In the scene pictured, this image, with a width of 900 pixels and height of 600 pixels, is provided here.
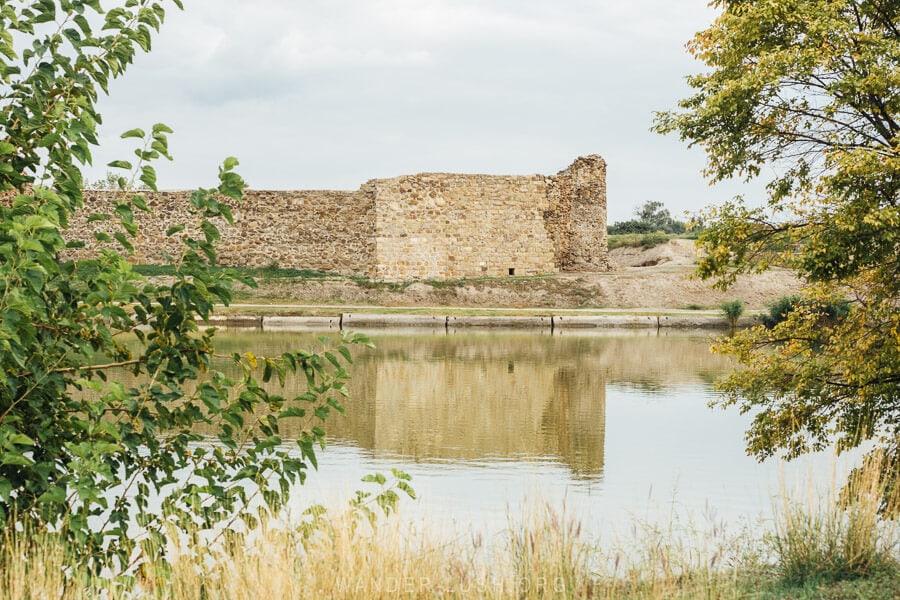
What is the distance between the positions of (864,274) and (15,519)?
27.0ft

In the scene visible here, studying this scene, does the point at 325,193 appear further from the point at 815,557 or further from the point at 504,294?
the point at 815,557

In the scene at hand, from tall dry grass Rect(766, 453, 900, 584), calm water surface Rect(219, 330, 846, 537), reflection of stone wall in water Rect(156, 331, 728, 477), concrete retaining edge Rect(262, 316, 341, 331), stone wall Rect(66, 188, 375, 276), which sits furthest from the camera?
stone wall Rect(66, 188, 375, 276)

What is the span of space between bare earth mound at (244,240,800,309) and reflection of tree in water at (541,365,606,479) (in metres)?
17.6

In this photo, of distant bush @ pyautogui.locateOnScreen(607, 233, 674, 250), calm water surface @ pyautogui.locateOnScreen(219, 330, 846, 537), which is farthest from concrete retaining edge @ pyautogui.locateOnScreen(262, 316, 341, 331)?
distant bush @ pyautogui.locateOnScreen(607, 233, 674, 250)

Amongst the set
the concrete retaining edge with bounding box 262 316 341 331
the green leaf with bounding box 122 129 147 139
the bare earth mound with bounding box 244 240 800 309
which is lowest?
the concrete retaining edge with bounding box 262 316 341 331

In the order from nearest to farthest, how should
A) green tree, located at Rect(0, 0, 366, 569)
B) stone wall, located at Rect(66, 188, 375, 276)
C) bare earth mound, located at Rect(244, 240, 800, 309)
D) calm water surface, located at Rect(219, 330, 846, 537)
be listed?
green tree, located at Rect(0, 0, 366, 569) → calm water surface, located at Rect(219, 330, 846, 537) → bare earth mound, located at Rect(244, 240, 800, 309) → stone wall, located at Rect(66, 188, 375, 276)

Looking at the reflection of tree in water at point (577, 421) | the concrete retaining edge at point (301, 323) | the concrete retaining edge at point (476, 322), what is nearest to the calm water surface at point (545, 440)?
the reflection of tree in water at point (577, 421)

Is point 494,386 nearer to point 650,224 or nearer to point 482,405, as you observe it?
point 482,405

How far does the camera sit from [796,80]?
9.39m

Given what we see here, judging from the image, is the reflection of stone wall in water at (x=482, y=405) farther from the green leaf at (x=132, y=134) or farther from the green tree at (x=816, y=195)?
the green leaf at (x=132, y=134)

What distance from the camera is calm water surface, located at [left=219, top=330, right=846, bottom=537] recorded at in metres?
8.45

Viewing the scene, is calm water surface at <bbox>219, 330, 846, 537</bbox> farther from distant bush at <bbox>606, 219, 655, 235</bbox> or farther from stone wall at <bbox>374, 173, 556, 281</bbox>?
distant bush at <bbox>606, 219, 655, 235</bbox>

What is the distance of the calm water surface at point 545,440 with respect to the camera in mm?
8453

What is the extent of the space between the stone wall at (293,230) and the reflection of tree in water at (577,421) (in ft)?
72.3
